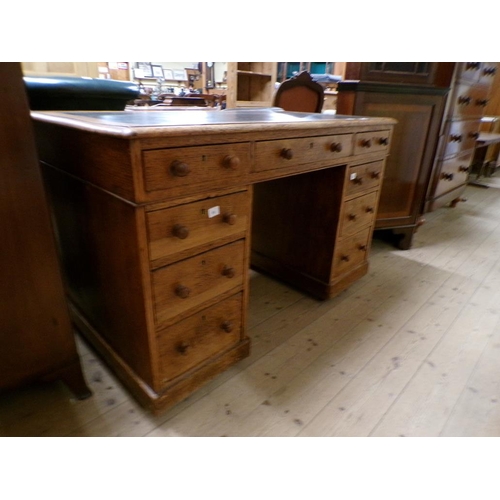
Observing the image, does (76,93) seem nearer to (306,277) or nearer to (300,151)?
(300,151)

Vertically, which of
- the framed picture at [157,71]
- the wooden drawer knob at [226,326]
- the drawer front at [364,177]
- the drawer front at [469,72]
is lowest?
the wooden drawer knob at [226,326]

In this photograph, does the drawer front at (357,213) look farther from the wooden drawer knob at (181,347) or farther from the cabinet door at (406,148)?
the wooden drawer knob at (181,347)

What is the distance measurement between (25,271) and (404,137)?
1.88 m

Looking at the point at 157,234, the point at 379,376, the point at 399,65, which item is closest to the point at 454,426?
the point at 379,376

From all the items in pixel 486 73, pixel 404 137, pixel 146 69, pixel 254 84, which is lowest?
pixel 404 137

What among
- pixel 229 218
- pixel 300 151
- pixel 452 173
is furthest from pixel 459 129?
pixel 229 218

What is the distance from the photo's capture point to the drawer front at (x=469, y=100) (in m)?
2.08

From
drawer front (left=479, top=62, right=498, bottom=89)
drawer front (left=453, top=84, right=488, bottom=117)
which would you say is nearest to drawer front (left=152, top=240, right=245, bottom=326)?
drawer front (left=453, top=84, right=488, bottom=117)

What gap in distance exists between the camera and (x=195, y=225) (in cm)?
91

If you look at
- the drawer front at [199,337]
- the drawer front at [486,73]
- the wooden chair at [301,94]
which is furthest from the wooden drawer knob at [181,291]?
the drawer front at [486,73]

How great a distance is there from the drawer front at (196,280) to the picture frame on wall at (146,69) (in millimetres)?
7730

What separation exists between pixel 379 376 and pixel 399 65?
1589 mm

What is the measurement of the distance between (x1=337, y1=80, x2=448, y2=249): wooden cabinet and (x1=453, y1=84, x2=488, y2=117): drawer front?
23cm
